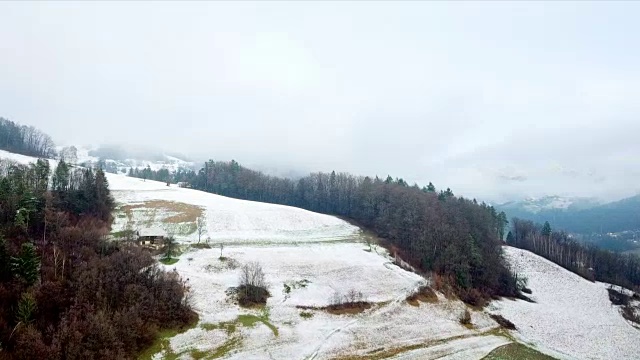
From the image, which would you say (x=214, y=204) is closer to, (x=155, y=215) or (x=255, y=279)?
(x=155, y=215)

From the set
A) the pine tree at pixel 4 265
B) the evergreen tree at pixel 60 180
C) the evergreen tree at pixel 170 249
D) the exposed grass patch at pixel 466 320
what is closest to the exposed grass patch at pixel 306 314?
the exposed grass patch at pixel 466 320

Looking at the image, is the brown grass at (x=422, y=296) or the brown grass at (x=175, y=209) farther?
the brown grass at (x=175, y=209)

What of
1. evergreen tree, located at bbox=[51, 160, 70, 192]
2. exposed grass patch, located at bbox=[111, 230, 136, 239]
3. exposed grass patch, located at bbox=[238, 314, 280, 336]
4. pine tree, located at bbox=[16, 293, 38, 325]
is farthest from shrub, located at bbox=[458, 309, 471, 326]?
evergreen tree, located at bbox=[51, 160, 70, 192]

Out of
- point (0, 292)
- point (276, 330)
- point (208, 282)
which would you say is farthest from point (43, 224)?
point (276, 330)

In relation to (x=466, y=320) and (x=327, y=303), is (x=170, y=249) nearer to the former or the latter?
(x=327, y=303)

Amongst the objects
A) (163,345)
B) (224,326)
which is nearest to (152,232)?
(224,326)

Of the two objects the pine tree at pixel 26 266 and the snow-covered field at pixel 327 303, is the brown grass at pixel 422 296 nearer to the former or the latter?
the snow-covered field at pixel 327 303

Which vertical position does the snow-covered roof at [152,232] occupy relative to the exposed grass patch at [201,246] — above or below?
above
